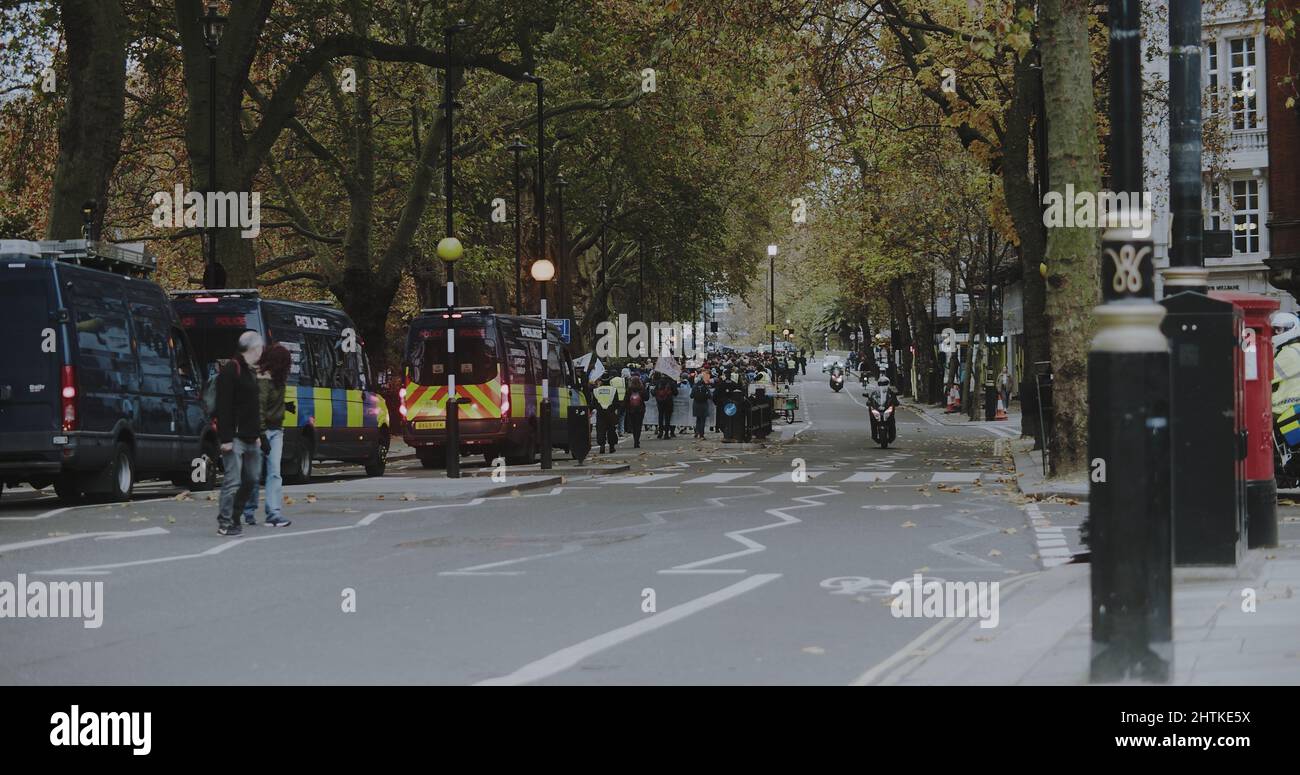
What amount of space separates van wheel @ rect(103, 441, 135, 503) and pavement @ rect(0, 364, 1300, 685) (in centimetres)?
38

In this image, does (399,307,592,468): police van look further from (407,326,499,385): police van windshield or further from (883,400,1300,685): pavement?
(883,400,1300,685): pavement

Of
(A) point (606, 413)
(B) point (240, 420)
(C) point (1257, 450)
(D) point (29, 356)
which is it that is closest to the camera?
(C) point (1257, 450)

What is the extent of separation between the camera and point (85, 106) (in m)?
25.4

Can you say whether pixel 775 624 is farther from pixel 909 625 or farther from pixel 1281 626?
pixel 1281 626

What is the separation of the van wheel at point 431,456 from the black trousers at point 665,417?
15.1 meters

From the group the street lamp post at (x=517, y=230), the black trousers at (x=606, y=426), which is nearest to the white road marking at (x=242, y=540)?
the black trousers at (x=606, y=426)

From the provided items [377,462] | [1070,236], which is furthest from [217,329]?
[1070,236]

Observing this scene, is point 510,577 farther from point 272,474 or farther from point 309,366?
point 309,366

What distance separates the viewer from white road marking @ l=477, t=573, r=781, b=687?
784cm

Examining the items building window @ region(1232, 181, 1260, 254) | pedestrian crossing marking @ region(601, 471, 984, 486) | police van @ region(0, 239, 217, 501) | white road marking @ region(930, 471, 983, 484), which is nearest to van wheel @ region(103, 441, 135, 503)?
police van @ region(0, 239, 217, 501)

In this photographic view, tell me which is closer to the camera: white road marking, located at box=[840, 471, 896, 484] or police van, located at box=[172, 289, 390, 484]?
white road marking, located at box=[840, 471, 896, 484]

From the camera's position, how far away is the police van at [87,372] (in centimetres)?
1914

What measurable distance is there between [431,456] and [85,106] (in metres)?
9.41
